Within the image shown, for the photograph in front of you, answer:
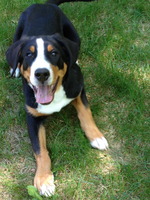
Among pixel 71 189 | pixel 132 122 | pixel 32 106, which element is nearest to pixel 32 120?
pixel 32 106

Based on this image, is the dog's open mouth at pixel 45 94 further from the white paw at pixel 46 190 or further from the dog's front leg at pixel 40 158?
the white paw at pixel 46 190

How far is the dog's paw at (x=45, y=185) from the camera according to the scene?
304cm

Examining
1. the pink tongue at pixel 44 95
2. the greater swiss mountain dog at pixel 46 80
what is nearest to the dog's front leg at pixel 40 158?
the greater swiss mountain dog at pixel 46 80

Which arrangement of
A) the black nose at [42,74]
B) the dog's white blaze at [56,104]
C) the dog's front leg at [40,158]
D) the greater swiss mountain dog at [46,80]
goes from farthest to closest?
the dog's white blaze at [56,104] < the dog's front leg at [40,158] < the greater swiss mountain dog at [46,80] < the black nose at [42,74]

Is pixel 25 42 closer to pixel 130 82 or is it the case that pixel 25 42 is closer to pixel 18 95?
pixel 18 95

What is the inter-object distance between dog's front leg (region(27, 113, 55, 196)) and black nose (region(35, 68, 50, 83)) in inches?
23.5

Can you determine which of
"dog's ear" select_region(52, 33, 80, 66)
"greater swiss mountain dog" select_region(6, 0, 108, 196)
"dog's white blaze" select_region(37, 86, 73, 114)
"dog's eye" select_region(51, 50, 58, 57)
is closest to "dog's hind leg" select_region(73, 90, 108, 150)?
"greater swiss mountain dog" select_region(6, 0, 108, 196)

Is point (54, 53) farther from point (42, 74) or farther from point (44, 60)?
point (42, 74)

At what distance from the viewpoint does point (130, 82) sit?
3832mm

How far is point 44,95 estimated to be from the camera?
3131 millimetres

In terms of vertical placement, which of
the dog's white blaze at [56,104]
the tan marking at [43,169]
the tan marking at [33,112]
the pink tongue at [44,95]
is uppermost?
the pink tongue at [44,95]

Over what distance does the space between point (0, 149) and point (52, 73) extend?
1.07 metres

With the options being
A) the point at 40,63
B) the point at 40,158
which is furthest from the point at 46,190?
the point at 40,63

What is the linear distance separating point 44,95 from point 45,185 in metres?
0.80
